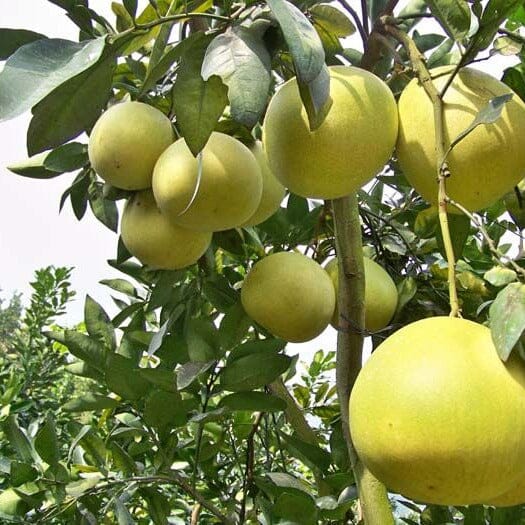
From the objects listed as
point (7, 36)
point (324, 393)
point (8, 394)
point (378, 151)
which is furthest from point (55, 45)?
point (324, 393)

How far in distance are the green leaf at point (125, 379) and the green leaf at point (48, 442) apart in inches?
4.1

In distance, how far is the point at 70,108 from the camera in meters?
0.68

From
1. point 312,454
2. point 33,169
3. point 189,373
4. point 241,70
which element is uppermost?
point 241,70

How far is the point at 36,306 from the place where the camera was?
7.10ft

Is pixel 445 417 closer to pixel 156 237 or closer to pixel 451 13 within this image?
pixel 451 13

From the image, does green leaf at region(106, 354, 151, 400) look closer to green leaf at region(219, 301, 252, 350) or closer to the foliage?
the foliage

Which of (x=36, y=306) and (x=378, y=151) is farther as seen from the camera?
(x=36, y=306)

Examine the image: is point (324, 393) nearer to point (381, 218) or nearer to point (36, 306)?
point (381, 218)

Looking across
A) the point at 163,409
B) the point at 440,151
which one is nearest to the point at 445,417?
the point at 440,151

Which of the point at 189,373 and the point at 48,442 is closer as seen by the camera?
the point at 189,373

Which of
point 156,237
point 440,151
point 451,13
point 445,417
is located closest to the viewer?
point 445,417

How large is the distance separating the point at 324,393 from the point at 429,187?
1109 mm

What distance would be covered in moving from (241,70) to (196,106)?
0.16ft

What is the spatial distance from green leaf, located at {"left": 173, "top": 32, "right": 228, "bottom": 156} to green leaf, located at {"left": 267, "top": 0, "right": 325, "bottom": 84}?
0.09 meters
